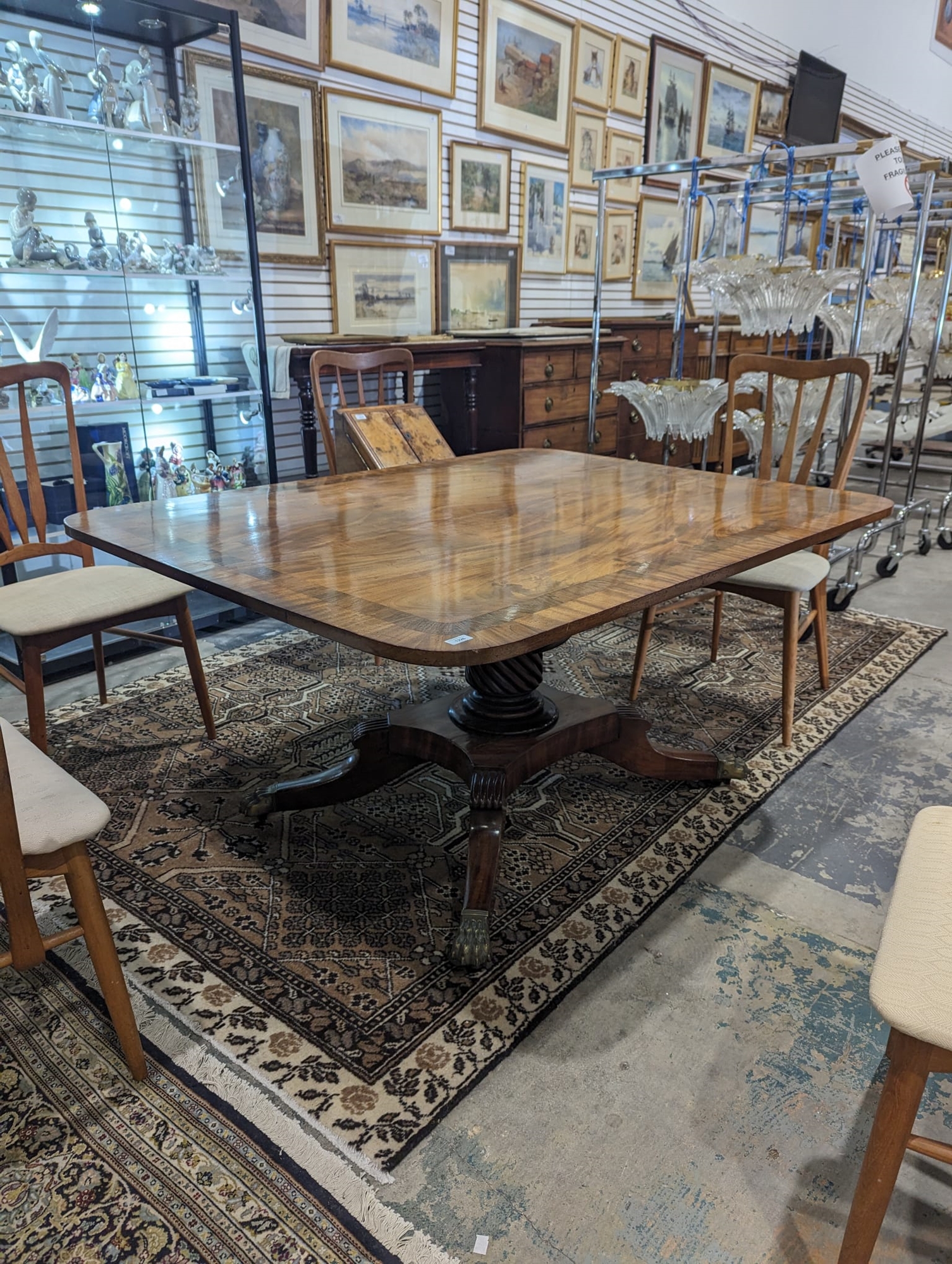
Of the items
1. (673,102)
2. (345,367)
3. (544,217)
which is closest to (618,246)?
(544,217)

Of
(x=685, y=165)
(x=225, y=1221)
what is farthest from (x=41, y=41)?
(x=225, y=1221)

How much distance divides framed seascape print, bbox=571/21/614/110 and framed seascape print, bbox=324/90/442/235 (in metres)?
1.25

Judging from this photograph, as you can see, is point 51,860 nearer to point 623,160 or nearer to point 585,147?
point 585,147

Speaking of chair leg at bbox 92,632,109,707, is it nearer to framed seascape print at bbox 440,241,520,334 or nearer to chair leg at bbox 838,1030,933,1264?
chair leg at bbox 838,1030,933,1264

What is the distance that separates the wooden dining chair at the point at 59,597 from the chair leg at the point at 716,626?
5.48 feet

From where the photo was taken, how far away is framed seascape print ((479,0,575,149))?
472cm

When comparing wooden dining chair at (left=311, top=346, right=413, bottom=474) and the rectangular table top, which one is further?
wooden dining chair at (left=311, top=346, right=413, bottom=474)

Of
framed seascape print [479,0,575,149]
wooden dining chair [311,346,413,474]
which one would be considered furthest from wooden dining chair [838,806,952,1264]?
framed seascape print [479,0,575,149]

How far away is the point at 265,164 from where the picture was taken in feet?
12.6

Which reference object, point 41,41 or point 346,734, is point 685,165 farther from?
point 346,734

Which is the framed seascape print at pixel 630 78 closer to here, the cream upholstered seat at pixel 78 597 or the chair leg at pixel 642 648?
the chair leg at pixel 642 648

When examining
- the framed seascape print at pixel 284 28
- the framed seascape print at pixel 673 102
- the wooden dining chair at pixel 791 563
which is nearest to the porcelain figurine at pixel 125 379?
the framed seascape print at pixel 284 28

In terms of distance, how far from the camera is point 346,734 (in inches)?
106

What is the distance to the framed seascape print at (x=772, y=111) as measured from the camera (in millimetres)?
6781
